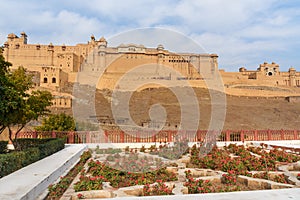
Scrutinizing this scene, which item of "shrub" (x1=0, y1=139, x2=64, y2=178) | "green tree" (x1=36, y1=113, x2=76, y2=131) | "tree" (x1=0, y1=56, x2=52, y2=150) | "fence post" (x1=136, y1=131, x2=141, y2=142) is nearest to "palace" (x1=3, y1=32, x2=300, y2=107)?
"green tree" (x1=36, y1=113, x2=76, y2=131)

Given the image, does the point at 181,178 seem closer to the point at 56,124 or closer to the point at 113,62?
the point at 56,124

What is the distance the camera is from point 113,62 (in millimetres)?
66000

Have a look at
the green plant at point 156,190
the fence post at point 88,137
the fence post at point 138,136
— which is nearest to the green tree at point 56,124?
the fence post at point 88,137

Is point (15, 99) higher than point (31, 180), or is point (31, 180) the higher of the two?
point (15, 99)

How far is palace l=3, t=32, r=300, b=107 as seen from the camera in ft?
191

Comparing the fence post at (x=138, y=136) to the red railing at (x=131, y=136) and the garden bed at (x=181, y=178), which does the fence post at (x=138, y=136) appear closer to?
the red railing at (x=131, y=136)

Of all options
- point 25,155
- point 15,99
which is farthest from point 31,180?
point 15,99

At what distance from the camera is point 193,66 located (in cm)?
6556

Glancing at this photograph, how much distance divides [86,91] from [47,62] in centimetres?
2103

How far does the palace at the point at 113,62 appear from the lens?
2288 inches

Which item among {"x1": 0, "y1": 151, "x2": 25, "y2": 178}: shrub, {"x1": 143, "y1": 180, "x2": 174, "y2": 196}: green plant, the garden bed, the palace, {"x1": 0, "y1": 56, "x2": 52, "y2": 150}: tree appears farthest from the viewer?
the palace

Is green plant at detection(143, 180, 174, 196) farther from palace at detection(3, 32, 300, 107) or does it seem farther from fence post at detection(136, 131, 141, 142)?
palace at detection(3, 32, 300, 107)

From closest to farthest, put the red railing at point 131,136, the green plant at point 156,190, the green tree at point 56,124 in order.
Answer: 1. the green plant at point 156,190
2. the red railing at point 131,136
3. the green tree at point 56,124

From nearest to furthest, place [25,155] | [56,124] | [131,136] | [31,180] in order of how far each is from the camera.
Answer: [31,180] < [25,155] < [131,136] < [56,124]
